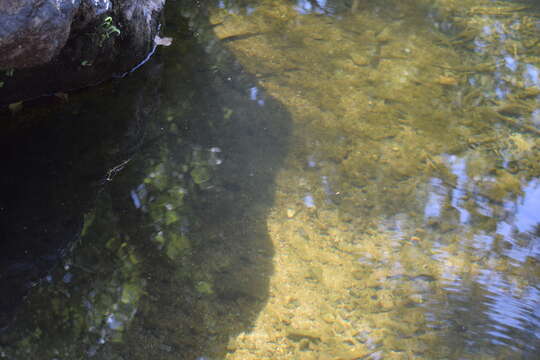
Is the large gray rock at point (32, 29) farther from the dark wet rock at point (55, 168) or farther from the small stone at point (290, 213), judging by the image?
the small stone at point (290, 213)

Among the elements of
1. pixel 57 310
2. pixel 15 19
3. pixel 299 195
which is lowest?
pixel 57 310

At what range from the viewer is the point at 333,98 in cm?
465

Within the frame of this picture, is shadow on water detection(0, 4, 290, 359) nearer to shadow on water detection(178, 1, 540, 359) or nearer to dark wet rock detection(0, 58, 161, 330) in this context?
dark wet rock detection(0, 58, 161, 330)

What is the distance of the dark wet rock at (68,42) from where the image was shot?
10.2 ft

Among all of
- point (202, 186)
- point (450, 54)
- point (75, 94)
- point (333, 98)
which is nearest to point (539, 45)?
point (450, 54)

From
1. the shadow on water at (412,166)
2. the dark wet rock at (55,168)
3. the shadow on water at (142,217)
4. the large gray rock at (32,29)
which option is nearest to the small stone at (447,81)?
the shadow on water at (412,166)

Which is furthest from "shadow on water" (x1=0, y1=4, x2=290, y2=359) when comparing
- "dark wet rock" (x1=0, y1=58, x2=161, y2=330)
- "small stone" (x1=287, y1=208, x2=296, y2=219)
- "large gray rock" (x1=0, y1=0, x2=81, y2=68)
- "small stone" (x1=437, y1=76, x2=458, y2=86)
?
"small stone" (x1=437, y1=76, x2=458, y2=86)

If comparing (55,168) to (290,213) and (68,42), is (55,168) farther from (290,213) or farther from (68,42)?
(290,213)

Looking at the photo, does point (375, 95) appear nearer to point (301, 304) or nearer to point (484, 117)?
point (484, 117)

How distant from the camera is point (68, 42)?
3.91 metres

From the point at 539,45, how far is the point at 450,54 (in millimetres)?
1114

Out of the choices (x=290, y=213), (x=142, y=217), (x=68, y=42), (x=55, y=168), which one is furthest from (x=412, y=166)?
(x=68, y=42)

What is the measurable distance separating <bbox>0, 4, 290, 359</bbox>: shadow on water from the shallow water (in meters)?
0.01

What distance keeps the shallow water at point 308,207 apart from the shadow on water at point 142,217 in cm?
1
